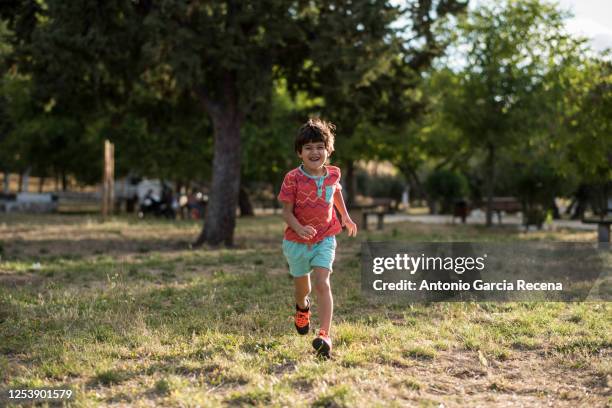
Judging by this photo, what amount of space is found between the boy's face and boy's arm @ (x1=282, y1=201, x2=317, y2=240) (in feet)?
1.19

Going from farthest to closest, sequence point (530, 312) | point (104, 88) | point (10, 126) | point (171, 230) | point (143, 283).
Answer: point (10, 126) < point (171, 230) < point (104, 88) < point (143, 283) < point (530, 312)

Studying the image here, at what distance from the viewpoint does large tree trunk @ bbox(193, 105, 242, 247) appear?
15781 millimetres

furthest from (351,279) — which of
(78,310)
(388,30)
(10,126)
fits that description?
(10,126)

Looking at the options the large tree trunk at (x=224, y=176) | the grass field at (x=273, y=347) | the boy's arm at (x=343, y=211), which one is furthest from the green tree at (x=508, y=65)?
the boy's arm at (x=343, y=211)

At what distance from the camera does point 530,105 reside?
21391 mm

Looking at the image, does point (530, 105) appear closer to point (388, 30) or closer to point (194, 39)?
point (388, 30)

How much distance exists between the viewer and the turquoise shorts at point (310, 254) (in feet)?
17.5

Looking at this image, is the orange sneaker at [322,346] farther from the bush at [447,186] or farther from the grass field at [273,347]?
the bush at [447,186]

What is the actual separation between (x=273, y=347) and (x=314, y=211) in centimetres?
115

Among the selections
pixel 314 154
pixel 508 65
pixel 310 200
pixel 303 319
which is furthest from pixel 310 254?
pixel 508 65

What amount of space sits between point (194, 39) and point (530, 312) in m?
9.32

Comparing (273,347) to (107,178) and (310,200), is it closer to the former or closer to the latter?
(310,200)

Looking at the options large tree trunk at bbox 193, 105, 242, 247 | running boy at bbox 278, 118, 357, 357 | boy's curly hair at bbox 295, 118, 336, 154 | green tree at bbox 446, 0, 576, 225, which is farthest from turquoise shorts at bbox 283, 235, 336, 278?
green tree at bbox 446, 0, 576, 225

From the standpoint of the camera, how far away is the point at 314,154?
5277 mm
